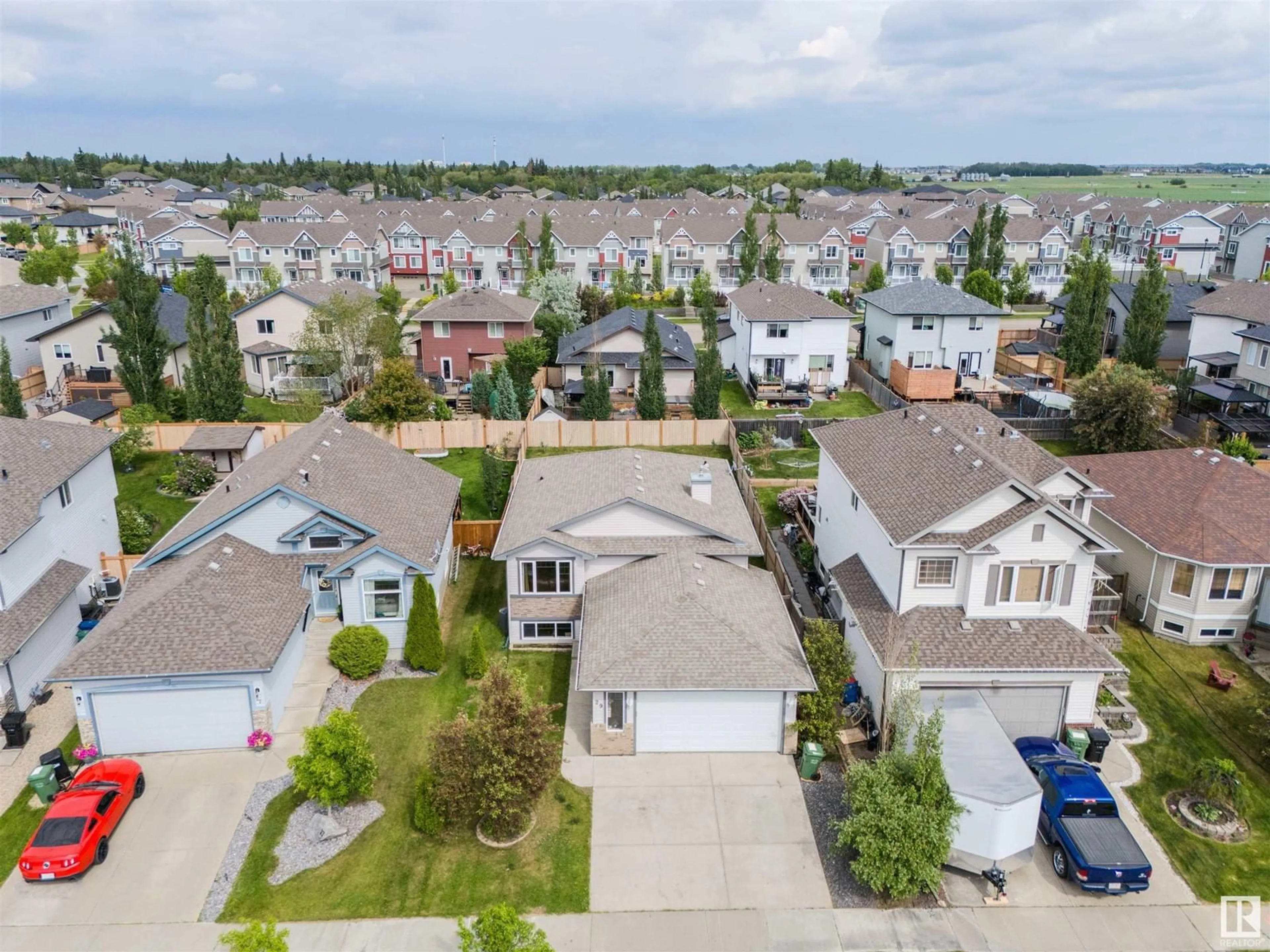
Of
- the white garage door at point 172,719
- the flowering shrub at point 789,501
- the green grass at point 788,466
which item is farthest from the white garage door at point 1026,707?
the green grass at point 788,466

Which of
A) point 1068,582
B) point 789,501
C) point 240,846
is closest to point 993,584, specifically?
point 1068,582

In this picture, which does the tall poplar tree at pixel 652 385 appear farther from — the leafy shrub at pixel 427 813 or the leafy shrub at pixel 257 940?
the leafy shrub at pixel 257 940

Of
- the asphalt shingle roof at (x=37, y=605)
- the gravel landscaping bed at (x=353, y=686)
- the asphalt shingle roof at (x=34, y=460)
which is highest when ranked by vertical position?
the asphalt shingle roof at (x=34, y=460)

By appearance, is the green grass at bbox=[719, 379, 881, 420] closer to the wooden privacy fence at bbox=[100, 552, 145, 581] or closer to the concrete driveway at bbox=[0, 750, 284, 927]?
the wooden privacy fence at bbox=[100, 552, 145, 581]

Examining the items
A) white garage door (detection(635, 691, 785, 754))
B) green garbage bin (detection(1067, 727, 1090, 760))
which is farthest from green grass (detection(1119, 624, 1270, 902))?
white garage door (detection(635, 691, 785, 754))

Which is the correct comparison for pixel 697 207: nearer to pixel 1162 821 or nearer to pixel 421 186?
pixel 421 186

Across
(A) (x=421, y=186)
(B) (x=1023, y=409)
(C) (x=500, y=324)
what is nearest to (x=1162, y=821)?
(B) (x=1023, y=409)
